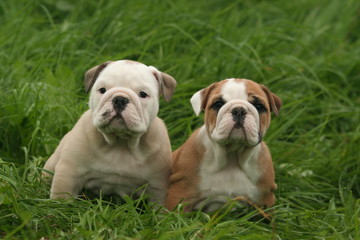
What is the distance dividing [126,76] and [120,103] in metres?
0.28

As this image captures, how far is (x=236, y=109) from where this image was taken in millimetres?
5211

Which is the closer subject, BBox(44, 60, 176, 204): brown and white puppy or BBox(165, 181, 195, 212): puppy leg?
BBox(44, 60, 176, 204): brown and white puppy

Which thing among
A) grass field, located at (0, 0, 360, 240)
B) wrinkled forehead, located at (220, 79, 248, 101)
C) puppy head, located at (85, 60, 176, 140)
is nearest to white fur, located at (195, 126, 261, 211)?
grass field, located at (0, 0, 360, 240)

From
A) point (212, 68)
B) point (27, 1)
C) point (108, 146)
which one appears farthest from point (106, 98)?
point (27, 1)

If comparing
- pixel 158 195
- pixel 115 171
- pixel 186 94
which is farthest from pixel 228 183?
pixel 186 94

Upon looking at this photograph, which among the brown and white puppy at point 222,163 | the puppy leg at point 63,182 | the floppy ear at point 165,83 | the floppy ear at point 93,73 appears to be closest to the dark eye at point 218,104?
the brown and white puppy at point 222,163

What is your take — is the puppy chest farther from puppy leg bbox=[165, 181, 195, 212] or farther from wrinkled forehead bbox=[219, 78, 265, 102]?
wrinkled forehead bbox=[219, 78, 265, 102]

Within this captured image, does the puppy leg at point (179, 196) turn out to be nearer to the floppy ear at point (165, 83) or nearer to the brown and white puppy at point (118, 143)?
the brown and white puppy at point (118, 143)

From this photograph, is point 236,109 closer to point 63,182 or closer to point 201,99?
point 201,99

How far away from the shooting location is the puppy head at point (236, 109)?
522 cm

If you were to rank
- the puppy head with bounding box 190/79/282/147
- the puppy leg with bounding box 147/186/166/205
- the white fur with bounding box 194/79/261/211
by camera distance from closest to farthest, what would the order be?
the puppy head with bounding box 190/79/282/147, the white fur with bounding box 194/79/261/211, the puppy leg with bounding box 147/186/166/205

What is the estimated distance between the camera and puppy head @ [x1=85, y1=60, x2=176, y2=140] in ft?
17.2

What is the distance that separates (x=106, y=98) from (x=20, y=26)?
3045mm

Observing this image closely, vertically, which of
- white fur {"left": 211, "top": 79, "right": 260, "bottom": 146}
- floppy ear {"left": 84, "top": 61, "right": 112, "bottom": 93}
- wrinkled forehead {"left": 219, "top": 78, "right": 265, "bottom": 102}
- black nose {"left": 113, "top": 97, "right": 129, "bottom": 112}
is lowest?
white fur {"left": 211, "top": 79, "right": 260, "bottom": 146}
